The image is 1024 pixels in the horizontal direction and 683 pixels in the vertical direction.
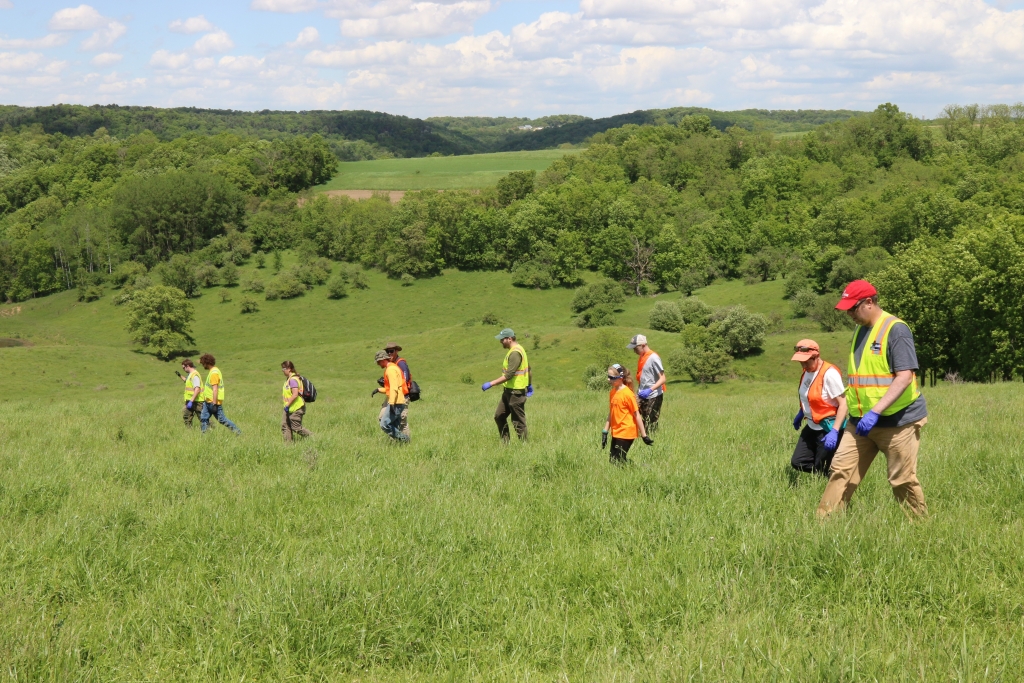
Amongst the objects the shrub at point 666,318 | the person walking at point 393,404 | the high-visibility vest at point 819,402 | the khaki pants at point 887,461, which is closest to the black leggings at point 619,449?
the high-visibility vest at point 819,402

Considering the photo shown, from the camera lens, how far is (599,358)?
6875cm

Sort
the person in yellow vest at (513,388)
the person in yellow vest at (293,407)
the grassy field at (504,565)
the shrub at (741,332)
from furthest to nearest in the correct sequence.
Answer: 1. the shrub at (741,332)
2. the person in yellow vest at (293,407)
3. the person in yellow vest at (513,388)
4. the grassy field at (504,565)

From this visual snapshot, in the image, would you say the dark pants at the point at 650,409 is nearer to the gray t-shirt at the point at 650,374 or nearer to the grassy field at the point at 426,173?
the gray t-shirt at the point at 650,374

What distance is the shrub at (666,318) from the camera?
84625 mm

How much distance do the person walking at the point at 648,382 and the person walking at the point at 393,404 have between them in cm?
381

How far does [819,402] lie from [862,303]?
2.22 m

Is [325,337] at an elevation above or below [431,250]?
below

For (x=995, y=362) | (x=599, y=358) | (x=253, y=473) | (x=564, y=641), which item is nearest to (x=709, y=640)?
(x=564, y=641)

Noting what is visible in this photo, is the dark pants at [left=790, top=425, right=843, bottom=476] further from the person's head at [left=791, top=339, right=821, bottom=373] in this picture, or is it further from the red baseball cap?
the red baseball cap

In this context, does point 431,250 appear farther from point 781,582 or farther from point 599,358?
point 781,582

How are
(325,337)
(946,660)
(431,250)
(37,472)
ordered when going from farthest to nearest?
(431,250), (325,337), (37,472), (946,660)

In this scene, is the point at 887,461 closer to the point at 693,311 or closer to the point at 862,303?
the point at 862,303

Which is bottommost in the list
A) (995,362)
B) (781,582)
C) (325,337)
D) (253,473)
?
(325,337)

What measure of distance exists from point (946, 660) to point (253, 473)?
300 inches
